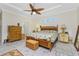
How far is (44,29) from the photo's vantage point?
2.21 metres

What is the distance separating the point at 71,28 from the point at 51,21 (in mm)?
390

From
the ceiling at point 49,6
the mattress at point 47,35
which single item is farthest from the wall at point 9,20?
the mattress at point 47,35

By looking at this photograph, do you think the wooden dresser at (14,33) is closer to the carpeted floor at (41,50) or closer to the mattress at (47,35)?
the carpeted floor at (41,50)

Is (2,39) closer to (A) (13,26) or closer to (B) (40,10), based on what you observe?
(A) (13,26)

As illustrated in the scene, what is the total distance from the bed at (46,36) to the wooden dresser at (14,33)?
191 mm

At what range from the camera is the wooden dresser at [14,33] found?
7.28ft

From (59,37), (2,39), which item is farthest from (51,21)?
(2,39)

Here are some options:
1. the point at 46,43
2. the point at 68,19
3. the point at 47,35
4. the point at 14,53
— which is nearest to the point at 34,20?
the point at 47,35

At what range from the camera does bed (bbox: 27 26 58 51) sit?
7.15 ft

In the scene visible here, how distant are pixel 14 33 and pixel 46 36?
2.03ft

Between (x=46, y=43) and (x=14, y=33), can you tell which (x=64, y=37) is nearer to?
(x=46, y=43)

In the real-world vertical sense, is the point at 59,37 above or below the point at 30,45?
above

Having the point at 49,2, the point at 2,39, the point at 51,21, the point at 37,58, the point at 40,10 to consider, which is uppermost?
the point at 49,2

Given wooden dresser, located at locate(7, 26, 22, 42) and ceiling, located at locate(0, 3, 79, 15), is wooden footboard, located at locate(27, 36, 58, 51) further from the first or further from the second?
ceiling, located at locate(0, 3, 79, 15)
